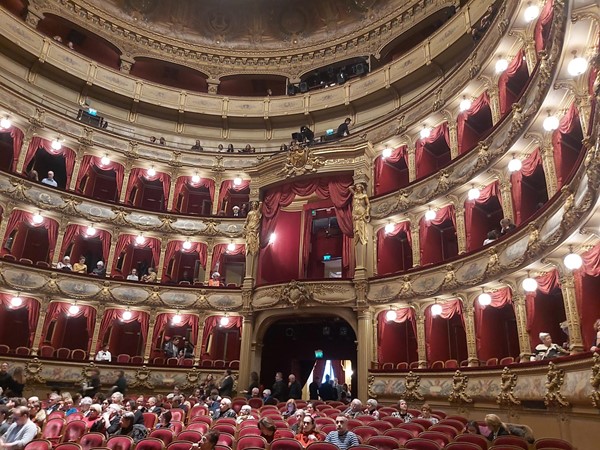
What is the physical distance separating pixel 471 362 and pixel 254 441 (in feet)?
23.9

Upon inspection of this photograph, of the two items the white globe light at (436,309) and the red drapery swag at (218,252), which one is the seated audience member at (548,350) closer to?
the white globe light at (436,309)

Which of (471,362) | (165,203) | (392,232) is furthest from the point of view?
(165,203)

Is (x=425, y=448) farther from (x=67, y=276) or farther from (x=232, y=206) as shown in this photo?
(x=232, y=206)

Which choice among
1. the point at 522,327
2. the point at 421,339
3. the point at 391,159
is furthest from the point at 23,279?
the point at 522,327

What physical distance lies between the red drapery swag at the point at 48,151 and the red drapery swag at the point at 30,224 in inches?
76.3

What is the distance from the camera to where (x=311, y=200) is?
18875 millimetres

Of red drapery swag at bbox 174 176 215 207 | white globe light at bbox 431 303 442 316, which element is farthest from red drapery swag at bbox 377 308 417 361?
red drapery swag at bbox 174 176 215 207

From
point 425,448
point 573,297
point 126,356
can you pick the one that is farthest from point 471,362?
point 126,356

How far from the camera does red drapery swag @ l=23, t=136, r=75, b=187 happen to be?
1731 centimetres

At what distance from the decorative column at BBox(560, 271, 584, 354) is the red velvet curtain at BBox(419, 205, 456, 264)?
18.4 ft

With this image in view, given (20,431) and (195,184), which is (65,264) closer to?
(195,184)

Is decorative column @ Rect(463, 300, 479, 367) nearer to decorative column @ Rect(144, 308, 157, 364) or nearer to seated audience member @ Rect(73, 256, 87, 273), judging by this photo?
decorative column @ Rect(144, 308, 157, 364)

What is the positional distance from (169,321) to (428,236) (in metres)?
10.6

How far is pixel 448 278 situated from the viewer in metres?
12.9
